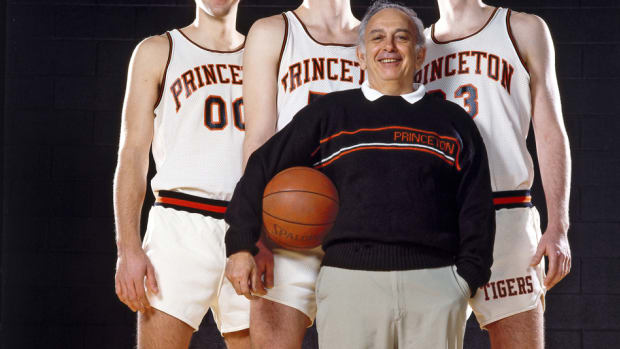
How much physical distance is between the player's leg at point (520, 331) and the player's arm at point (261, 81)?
0.96m

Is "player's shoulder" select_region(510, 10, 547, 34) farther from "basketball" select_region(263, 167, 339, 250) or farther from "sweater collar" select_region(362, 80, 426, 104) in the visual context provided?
"basketball" select_region(263, 167, 339, 250)

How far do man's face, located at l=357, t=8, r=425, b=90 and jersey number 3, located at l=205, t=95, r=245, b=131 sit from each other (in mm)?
559

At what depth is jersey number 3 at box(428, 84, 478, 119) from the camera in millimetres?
2334

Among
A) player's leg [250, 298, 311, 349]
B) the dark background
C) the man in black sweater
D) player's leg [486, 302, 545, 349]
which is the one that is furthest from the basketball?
the dark background

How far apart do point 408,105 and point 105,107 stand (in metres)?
1.80

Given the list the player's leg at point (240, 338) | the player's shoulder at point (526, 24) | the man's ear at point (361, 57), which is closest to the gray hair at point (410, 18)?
the man's ear at point (361, 57)

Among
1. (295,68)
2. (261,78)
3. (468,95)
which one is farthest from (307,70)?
(468,95)

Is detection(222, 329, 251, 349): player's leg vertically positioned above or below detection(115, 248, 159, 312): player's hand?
below

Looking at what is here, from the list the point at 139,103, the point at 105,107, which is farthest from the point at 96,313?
the point at 139,103

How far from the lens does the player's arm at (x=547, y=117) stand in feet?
7.62

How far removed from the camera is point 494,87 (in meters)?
2.34

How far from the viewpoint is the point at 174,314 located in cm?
235

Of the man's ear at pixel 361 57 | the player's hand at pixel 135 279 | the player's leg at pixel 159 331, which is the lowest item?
the player's leg at pixel 159 331

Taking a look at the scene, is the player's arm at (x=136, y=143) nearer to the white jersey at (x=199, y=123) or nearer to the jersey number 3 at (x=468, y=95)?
the white jersey at (x=199, y=123)
